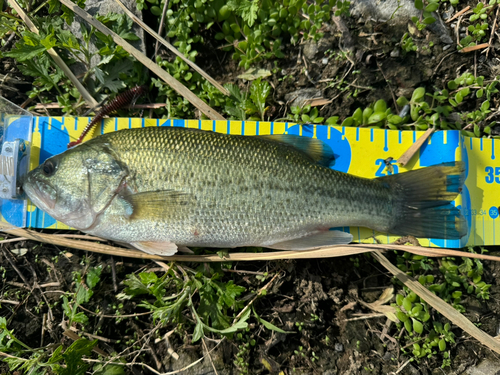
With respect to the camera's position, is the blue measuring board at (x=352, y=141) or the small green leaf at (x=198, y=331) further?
the blue measuring board at (x=352, y=141)

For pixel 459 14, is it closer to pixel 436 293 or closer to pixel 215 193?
pixel 436 293

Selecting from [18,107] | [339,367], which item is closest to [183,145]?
[18,107]

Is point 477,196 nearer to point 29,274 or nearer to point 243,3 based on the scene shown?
point 243,3

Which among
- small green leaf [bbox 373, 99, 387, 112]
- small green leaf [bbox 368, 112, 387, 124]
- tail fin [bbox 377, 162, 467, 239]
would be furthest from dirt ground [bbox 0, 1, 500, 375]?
small green leaf [bbox 373, 99, 387, 112]

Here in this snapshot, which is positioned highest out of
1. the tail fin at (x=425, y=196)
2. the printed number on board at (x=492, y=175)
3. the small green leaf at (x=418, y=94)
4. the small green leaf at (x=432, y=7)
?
the small green leaf at (x=432, y=7)

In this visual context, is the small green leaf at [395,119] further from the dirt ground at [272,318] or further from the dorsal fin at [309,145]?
the dirt ground at [272,318]

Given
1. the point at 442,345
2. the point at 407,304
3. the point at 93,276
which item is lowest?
the point at 442,345

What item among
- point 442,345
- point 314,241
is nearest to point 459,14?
point 314,241

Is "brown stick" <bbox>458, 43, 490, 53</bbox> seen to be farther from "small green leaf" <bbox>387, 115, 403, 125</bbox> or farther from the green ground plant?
the green ground plant

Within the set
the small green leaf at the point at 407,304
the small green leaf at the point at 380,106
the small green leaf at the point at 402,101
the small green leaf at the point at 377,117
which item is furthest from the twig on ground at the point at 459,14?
the small green leaf at the point at 407,304
